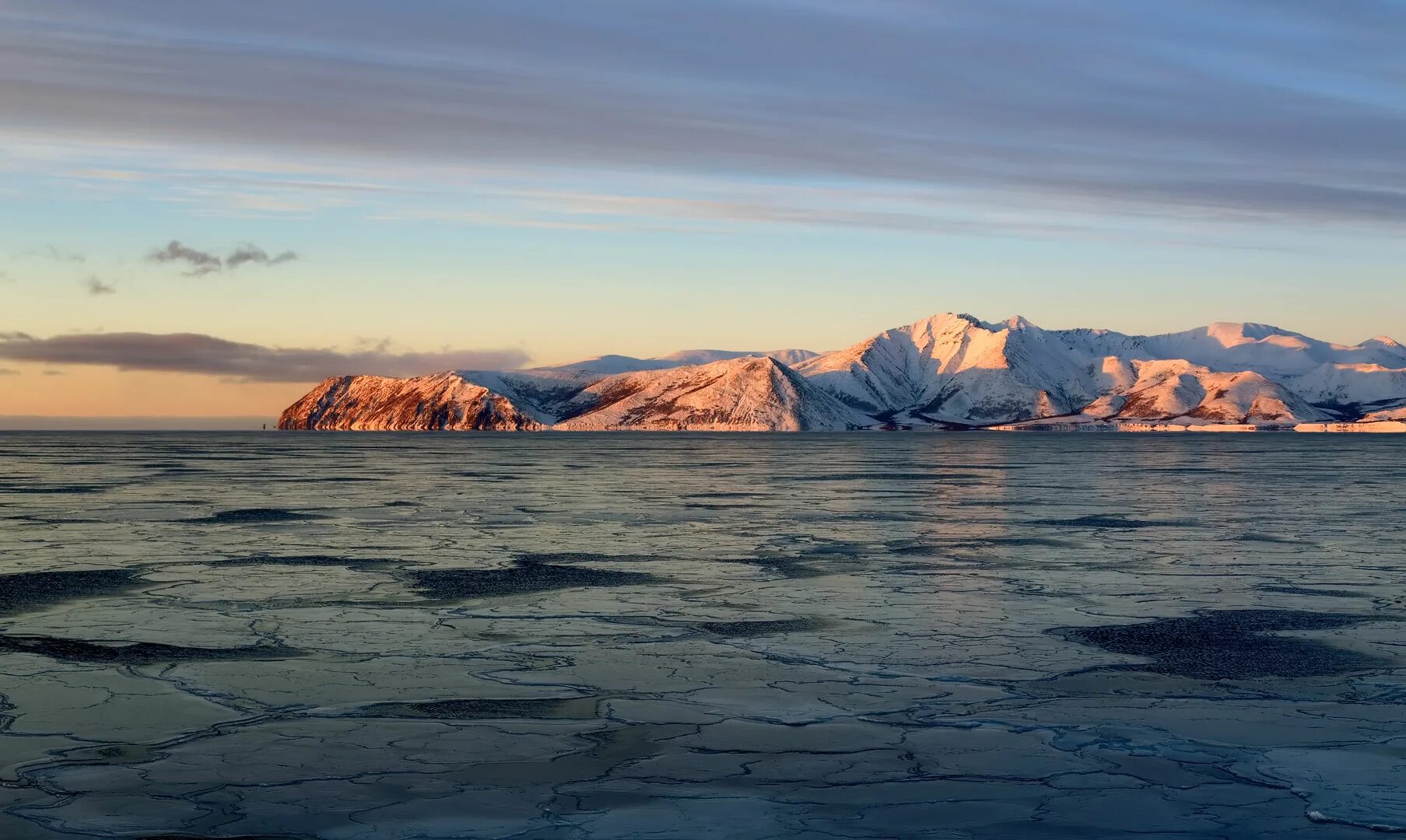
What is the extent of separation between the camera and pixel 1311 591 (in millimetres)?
24500

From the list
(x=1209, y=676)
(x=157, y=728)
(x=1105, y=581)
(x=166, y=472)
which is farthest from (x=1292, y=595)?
(x=166, y=472)

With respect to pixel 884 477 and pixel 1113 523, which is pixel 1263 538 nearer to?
pixel 1113 523

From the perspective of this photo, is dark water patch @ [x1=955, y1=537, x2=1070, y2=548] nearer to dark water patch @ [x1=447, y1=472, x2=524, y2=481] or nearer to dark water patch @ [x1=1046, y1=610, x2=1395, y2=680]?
dark water patch @ [x1=1046, y1=610, x2=1395, y2=680]

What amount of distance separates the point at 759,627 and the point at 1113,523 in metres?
24.8

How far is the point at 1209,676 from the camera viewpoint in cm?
1662

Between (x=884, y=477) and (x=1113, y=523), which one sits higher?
(x=1113, y=523)

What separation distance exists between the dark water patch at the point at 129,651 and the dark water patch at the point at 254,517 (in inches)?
908

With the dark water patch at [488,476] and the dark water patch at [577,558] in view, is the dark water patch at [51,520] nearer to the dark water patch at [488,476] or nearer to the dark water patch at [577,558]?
the dark water patch at [577,558]

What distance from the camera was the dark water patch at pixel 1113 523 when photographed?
1598 inches

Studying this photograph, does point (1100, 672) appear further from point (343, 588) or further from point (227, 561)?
point (227, 561)

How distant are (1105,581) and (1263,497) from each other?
3532 centimetres

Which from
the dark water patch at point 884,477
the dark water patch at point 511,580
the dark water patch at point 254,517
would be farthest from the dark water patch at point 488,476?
the dark water patch at point 511,580

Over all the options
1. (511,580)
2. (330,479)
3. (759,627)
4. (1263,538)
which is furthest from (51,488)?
(1263,538)

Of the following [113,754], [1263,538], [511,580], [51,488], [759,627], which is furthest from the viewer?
[51,488]
